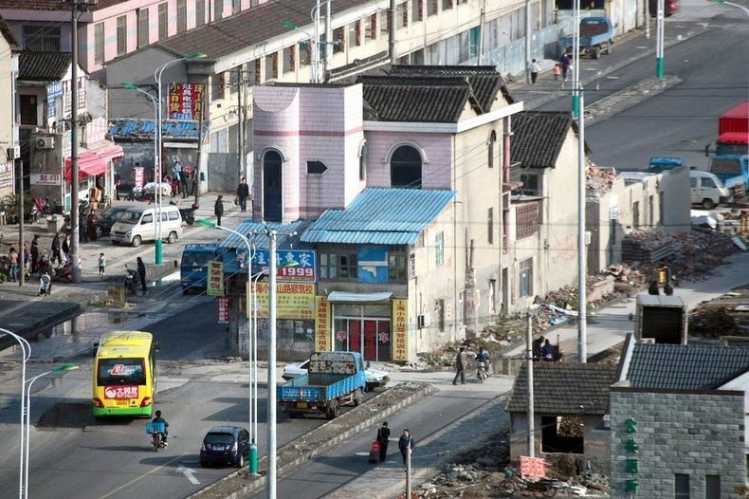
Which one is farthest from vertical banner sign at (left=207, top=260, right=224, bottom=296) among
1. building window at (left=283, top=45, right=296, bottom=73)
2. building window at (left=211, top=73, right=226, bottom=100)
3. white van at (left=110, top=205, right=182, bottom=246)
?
building window at (left=283, top=45, right=296, bottom=73)

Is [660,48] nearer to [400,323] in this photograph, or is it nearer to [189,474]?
[400,323]

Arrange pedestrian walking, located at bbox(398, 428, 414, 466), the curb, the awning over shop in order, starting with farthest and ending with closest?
the awning over shop < pedestrian walking, located at bbox(398, 428, 414, 466) < the curb

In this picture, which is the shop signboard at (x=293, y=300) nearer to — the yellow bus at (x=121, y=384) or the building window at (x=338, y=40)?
the yellow bus at (x=121, y=384)

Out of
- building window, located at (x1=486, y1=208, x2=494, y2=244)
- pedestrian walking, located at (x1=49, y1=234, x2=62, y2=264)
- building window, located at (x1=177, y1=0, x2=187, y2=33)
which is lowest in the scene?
pedestrian walking, located at (x1=49, y1=234, x2=62, y2=264)

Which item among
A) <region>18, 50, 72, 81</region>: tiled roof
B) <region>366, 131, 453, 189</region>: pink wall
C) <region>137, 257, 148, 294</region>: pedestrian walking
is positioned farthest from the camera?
<region>18, 50, 72, 81</region>: tiled roof

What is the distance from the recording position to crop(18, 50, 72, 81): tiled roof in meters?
118

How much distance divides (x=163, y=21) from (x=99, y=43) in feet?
23.9

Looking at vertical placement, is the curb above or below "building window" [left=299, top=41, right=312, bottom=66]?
below

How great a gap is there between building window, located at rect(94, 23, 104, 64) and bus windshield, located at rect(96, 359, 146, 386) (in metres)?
45.4

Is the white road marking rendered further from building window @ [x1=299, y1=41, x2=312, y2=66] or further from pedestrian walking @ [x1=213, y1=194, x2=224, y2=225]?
building window @ [x1=299, y1=41, x2=312, y2=66]

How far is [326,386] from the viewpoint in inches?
3371

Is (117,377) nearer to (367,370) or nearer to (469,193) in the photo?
(367,370)

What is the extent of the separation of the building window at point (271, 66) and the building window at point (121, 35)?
24.4 ft

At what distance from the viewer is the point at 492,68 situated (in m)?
105
